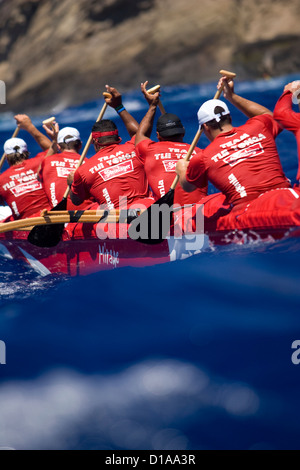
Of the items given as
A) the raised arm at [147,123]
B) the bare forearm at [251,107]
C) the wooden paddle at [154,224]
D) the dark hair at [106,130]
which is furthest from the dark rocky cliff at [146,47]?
the wooden paddle at [154,224]

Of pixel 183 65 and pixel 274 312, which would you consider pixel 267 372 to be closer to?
pixel 274 312

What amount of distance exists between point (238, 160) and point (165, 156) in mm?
1075

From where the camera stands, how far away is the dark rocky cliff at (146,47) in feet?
67.6

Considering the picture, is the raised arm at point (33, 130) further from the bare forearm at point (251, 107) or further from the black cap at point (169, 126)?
the bare forearm at point (251, 107)

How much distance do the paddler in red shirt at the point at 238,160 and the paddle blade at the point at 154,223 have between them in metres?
0.36

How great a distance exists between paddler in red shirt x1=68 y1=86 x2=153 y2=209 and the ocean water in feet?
3.38

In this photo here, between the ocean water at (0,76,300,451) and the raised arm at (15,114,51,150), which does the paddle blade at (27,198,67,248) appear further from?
the raised arm at (15,114,51,150)

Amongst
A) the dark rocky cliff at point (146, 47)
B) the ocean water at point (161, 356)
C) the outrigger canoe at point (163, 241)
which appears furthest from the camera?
the dark rocky cliff at point (146, 47)

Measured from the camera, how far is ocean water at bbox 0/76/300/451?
3.62m

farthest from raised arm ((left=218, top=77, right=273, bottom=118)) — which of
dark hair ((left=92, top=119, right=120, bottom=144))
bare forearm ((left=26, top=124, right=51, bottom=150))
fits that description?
bare forearm ((left=26, top=124, right=51, bottom=150))

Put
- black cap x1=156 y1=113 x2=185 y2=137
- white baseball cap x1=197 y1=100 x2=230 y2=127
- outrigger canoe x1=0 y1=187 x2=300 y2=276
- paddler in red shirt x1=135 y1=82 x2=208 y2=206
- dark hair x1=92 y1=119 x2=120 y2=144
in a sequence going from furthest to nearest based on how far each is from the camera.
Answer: dark hair x1=92 y1=119 x2=120 y2=144, black cap x1=156 y1=113 x2=185 y2=137, paddler in red shirt x1=135 y1=82 x2=208 y2=206, white baseball cap x1=197 y1=100 x2=230 y2=127, outrigger canoe x1=0 y1=187 x2=300 y2=276

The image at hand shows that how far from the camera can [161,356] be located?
4.25 meters

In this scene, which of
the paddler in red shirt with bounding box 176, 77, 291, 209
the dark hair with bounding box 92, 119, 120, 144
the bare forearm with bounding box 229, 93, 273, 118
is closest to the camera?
the paddler in red shirt with bounding box 176, 77, 291, 209

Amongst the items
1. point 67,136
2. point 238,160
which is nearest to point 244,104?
point 238,160
